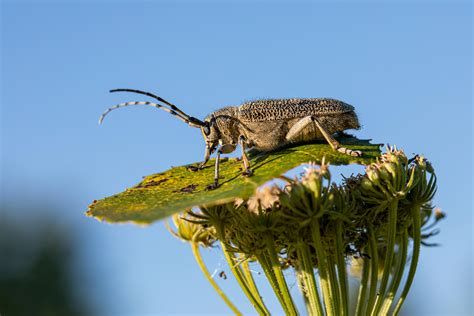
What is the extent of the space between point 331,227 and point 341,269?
433 millimetres

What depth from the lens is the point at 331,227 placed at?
6508 millimetres

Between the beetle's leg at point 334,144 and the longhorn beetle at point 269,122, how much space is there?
0.01 metres

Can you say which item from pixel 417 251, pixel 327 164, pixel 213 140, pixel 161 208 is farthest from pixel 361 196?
pixel 213 140

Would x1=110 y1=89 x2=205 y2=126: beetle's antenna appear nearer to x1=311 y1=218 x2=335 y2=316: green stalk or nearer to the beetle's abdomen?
the beetle's abdomen

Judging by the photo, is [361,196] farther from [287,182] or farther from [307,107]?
[307,107]

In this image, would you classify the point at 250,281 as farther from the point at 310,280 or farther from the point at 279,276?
the point at 310,280

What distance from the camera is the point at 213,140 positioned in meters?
8.96

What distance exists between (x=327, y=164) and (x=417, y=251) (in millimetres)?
1487

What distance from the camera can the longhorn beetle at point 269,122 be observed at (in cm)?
845

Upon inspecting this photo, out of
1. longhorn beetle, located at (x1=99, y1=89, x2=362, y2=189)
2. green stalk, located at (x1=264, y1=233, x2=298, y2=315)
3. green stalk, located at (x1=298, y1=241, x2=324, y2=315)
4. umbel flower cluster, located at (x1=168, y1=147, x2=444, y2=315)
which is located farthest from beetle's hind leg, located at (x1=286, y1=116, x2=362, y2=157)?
green stalk, located at (x1=264, y1=233, x2=298, y2=315)

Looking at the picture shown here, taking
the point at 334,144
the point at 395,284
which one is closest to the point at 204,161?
the point at 334,144

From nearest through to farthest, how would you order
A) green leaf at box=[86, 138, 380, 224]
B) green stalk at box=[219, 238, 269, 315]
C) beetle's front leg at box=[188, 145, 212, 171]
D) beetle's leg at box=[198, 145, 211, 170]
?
green leaf at box=[86, 138, 380, 224], green stalk at box=[219, 238, 269, 315], beetle's front leg at box=[188, 145, 212, 171], beetle's leg at box=[198, 145, 211, 170]

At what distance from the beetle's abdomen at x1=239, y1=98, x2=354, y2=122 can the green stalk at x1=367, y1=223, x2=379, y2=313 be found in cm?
231

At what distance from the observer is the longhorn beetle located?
332 inches
